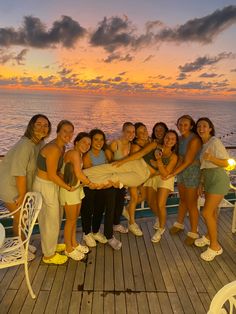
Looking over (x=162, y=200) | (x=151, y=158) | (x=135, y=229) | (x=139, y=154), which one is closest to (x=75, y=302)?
(x=135, y=229)

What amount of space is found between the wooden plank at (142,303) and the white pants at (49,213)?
1059 millimetres

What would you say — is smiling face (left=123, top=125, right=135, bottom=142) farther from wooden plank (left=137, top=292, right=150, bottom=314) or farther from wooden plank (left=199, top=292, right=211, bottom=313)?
wooden plank (left=199, top=292, right=211, bottom=313)

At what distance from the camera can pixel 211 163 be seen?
9.26 ft

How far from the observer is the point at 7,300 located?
7.40 ft

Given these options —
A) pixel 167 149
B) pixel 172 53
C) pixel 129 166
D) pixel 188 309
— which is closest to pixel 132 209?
pixel 129 166

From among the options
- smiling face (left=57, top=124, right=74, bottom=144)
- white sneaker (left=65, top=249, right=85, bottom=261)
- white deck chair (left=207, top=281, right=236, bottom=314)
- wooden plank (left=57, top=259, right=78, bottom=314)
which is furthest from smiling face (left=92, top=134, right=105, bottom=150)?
white deck chair (left=207, top=281, right=236, bottom=314)

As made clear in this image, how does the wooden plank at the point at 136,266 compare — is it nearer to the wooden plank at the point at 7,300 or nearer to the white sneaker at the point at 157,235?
the white sneaker at the point at 157,235

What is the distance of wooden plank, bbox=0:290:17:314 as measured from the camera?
2160 mm

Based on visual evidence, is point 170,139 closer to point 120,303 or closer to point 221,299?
point 120,303

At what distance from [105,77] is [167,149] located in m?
51.2

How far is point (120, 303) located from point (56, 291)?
62 cm

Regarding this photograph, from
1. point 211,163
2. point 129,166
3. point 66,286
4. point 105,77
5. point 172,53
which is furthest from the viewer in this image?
point 105,77

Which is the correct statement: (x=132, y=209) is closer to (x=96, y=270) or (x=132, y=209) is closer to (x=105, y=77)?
(x=96, y=270)

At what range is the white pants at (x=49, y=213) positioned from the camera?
260 cm
